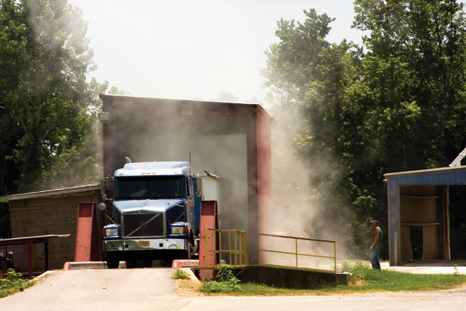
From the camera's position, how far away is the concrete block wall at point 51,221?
21.6 meters

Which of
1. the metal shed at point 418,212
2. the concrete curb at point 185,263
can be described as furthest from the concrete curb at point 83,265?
the metal shed at point 418,212

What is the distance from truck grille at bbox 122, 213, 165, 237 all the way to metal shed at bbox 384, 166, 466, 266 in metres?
11.8

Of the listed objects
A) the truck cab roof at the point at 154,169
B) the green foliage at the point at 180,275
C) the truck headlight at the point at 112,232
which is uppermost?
the truck cab roof at the point at 154,169

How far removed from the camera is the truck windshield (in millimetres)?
16844

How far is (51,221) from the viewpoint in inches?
858

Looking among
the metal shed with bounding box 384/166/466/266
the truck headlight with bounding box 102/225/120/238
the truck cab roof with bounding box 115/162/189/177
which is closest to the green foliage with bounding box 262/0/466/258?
the metal shed with bounding box 384/166/466/266

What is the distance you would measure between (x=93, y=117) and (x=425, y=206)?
1295 inches

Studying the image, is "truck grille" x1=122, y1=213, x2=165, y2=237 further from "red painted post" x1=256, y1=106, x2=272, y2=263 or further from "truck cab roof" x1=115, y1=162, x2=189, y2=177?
"red painted post" x1=256, y1=106, x2=272, y2=263

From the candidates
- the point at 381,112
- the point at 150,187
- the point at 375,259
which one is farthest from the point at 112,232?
the point at 381,112

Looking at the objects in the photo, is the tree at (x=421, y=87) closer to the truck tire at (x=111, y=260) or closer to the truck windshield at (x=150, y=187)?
the truck windshield at (x=150, y=187)

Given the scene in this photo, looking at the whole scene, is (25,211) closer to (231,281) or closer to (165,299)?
(231,281)

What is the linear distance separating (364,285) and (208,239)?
463 cm

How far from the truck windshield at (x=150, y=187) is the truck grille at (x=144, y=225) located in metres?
0.83

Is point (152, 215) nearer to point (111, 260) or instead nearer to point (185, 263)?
point (185, 263)
